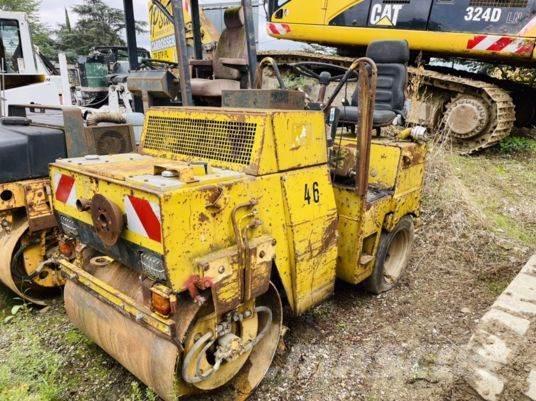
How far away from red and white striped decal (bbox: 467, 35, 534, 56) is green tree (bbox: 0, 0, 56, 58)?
25181 mm

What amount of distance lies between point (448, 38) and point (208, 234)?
6532 mm

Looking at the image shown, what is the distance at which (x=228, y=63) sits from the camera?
3531mm

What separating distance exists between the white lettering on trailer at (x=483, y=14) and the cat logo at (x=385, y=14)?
1064mm

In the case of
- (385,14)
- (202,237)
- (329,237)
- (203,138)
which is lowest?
(329,237)

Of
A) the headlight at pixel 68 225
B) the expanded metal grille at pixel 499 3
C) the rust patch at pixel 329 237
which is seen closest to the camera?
the headlight at pixel 68 225

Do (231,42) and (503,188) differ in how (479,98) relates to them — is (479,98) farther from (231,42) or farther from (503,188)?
(231,42)

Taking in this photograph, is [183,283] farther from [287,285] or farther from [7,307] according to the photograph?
[7,307]

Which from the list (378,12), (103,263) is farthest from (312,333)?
(378,12)

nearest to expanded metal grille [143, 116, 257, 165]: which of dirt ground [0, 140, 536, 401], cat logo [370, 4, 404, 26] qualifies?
dirt ground [0, 140, 536, 401]

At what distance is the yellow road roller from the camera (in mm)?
1915

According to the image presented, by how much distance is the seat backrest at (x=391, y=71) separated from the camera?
477 cm

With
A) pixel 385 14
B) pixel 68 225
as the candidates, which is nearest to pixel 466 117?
pixel 385 14

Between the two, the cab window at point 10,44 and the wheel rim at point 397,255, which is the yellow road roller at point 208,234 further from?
the cab window at point 10,44

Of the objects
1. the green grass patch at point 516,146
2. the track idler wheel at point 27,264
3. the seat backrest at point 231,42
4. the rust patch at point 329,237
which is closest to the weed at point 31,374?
the track idler wheel at point 27,264
